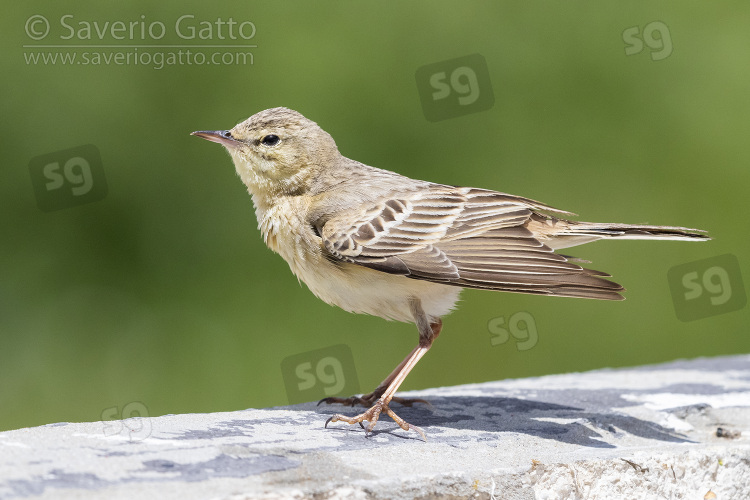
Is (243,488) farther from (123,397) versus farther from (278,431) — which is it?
(123,397)

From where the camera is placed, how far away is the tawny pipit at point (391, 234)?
196 inches

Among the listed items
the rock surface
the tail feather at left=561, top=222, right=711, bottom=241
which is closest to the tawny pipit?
the tail feather at left=561, top=222, right=711, bottom=241

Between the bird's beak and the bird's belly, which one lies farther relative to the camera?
the bird's beak

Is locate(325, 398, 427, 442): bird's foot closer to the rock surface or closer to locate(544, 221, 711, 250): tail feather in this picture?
the rock surface

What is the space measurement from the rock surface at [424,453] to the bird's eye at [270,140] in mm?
1554

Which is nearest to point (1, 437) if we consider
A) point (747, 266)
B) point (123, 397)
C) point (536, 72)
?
point (123, 397)

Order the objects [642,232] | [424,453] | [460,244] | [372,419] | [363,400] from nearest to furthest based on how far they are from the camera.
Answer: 1. [424,453]
2. [372,419]
3. [642,232]
4. [460,244]
5. [363,400]

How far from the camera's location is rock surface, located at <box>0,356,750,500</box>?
11.9 feet

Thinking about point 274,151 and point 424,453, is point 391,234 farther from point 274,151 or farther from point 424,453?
point 424,453

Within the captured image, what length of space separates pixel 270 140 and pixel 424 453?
7.52 feet

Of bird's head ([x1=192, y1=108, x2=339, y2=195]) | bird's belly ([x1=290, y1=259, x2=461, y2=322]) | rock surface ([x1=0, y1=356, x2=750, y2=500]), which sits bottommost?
rock surface ([x1=0, y1=356, x2=750, y2=500])

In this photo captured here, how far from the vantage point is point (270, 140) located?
5.80 m

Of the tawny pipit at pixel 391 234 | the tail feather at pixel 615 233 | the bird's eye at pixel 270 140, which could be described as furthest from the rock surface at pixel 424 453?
the bird's eye at pixel 270 140

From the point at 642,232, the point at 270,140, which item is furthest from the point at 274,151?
the point at 642,232
